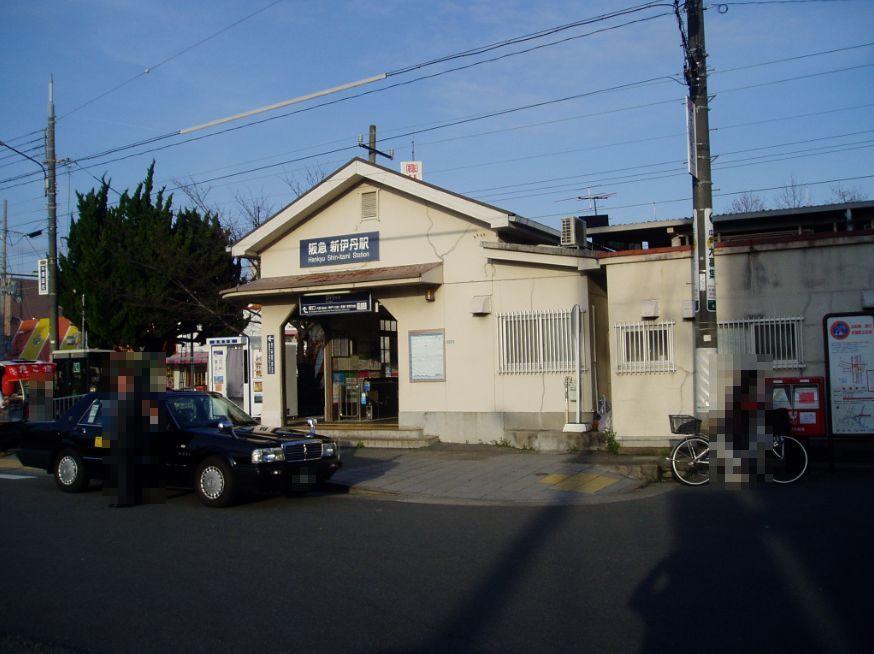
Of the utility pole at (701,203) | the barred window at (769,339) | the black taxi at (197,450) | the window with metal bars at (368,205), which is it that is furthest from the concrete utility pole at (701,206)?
the window with metal bars at (368,205)

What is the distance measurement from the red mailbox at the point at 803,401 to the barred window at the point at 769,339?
328 mm

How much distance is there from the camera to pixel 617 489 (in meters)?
12.4

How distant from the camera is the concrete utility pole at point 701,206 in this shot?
520 inches

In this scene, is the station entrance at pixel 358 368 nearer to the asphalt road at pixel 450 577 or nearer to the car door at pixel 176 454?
the car door at pixel 176 454

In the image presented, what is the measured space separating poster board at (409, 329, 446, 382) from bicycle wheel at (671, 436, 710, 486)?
6366 mm

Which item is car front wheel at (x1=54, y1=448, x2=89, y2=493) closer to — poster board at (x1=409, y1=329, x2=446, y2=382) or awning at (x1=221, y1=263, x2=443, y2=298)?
awning at (x1=221, y1=263, x2=443, y2=298)

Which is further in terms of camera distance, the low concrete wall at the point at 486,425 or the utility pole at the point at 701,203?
the low concrete wall at the point at 486,425

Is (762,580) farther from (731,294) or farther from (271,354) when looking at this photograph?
(271,354)

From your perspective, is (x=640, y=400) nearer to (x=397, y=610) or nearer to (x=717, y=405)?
(x=717, y=405)

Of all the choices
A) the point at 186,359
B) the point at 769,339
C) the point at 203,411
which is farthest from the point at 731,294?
the point at 186,359

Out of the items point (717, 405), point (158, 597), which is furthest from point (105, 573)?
point (717, 405)

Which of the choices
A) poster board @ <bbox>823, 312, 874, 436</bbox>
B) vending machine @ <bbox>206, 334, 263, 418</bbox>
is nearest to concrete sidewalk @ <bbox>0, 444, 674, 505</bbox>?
poster board @ <bbox>823, 312, 874, 436</bbox>

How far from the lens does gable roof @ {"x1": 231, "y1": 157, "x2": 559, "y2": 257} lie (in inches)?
661

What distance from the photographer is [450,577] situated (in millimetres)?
7316
